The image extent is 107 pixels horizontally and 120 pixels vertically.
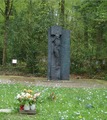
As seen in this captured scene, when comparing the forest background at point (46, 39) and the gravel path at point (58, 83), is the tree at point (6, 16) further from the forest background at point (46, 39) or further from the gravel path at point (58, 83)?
the gravel path at point (58, 83)

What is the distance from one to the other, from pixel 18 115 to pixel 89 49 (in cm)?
1361

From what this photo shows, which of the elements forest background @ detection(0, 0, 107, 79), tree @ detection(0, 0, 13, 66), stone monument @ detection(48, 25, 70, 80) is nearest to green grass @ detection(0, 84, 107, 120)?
stone monument @ detection(48, 25, 70, 80)

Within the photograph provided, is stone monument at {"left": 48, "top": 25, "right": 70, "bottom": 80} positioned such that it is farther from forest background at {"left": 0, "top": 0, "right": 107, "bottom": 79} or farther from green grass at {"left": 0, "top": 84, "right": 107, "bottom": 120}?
green grass at {"left": 0, "top": 84, "right": 107, "bottom": 120}

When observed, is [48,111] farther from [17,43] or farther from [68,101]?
[17,43]

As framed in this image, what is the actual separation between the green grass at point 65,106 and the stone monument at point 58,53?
4.80 m

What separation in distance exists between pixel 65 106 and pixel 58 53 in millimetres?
7963

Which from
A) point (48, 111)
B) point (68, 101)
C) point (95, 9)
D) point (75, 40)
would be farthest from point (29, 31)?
point (48, 111)

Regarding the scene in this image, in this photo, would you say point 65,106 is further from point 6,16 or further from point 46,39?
point 6,16

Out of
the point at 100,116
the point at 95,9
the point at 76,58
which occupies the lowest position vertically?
the point at 100,116

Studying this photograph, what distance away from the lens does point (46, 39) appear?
A: 20.3 metres

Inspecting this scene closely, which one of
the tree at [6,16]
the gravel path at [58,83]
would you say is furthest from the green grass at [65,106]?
the tree at [6,16]

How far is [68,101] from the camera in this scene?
10125 mm

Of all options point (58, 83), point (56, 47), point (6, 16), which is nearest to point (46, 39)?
point (56, 47)

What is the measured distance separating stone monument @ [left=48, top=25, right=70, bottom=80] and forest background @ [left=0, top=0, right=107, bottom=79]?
3000 mm
